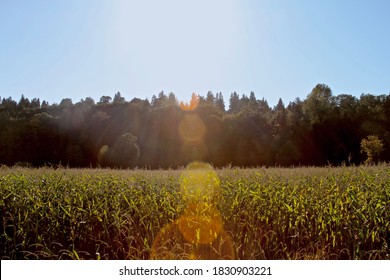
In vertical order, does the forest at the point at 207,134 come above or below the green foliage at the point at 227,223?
above

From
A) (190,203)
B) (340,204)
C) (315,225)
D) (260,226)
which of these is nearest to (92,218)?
(190,203)

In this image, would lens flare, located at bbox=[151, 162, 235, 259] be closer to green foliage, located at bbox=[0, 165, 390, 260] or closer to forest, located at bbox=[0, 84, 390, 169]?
green foliage, located at bbox=[0, 165, 390, 260]

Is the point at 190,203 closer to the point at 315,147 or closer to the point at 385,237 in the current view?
the point at 385,237

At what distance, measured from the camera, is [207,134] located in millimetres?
53750

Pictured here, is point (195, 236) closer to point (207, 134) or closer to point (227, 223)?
point (227, 223)

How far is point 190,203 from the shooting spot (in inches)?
281

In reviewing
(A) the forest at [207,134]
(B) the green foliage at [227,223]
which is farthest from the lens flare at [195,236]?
(A) the forest at [207,134]

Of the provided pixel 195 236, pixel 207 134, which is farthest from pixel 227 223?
pixel 207 134

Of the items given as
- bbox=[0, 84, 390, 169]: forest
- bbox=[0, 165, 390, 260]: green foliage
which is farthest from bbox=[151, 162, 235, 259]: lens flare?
bbox=[0, 84, 390, 169]: forest

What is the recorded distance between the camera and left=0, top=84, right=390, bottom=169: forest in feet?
156

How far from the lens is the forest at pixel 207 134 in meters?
47.5

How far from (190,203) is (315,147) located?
44.9 meters

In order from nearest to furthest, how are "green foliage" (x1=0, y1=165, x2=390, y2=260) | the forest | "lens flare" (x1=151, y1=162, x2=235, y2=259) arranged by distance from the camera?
"lens flare" (x1=151, y1=162, x2=235, y2=259) → "green foliage" (x1=0, y1=165, x2=390, y2=260) → the forest

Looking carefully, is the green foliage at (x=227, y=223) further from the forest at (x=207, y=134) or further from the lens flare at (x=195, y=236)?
the forest at (x=207, y=134)
